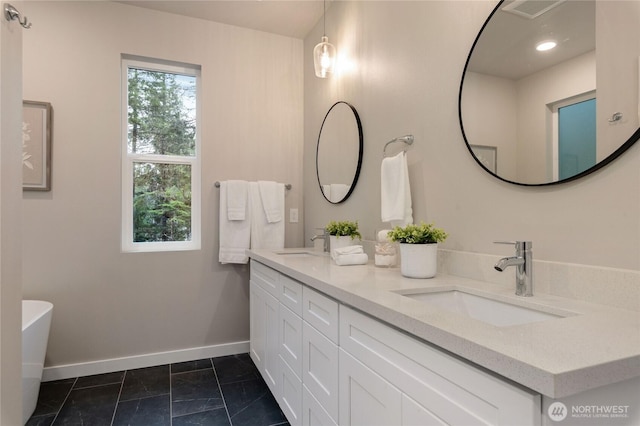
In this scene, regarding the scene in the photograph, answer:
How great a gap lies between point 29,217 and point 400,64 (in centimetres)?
248

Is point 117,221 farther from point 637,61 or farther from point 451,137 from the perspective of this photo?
point 637,61

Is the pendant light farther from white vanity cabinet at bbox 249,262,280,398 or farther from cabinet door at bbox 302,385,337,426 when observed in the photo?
cabinet door at bbox 302,385,337,426

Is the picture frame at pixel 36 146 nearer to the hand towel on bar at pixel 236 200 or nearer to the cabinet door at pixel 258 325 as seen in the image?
the hand towel on bar at pixel 236 200

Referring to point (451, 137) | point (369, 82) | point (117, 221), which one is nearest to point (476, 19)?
point (451, 137)

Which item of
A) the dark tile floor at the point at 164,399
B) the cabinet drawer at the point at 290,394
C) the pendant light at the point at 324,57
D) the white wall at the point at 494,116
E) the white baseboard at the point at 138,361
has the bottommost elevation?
the dark tile floor at the point at 164,399

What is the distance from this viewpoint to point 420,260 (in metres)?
1.33

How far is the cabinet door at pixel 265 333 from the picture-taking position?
75.5 inches

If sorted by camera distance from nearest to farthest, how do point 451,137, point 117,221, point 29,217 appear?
point 451,137 → point 29,217 → point 117,221

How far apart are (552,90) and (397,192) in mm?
726

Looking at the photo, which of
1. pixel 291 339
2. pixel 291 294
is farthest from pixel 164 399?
pixel 291 294

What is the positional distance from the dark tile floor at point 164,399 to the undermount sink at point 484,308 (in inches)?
47.8

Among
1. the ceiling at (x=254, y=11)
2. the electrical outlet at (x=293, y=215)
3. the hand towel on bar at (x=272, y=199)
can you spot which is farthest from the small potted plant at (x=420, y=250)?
the ceiling at (x=254, y=11)

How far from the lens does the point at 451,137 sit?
4.89ft

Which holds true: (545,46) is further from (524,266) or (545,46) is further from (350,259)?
(350,259)
